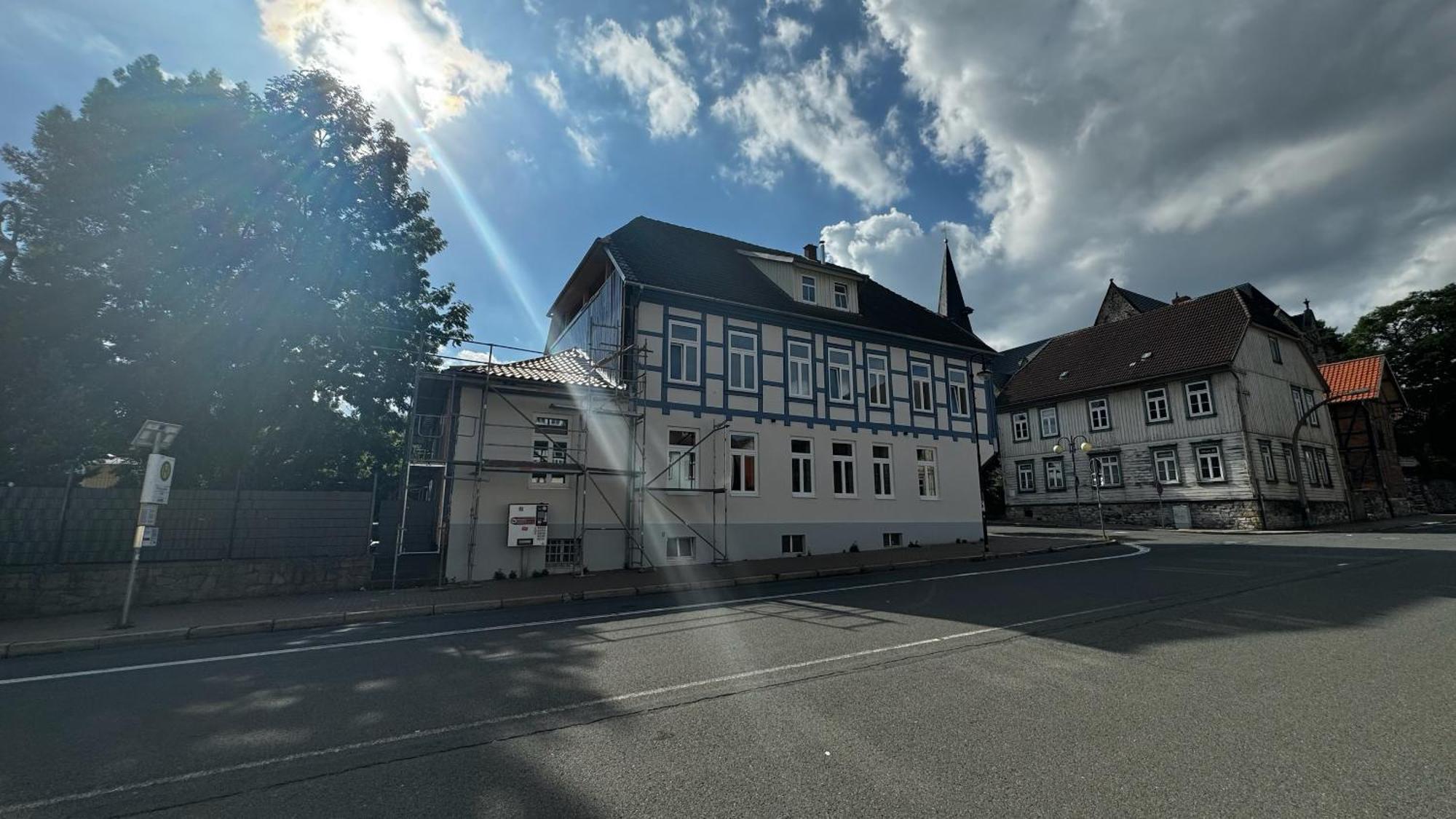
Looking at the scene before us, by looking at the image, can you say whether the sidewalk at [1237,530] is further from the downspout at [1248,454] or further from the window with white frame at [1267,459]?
the window with white frame at [1267,459]

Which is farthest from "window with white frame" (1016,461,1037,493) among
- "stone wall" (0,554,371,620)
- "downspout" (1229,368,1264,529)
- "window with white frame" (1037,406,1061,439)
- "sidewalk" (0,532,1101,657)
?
"stone wall" (0,554,371,620)

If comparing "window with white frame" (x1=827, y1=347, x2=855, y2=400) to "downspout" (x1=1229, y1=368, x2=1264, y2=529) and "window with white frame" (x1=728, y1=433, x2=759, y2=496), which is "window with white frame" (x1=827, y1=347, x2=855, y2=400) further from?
"downspout" (x1=1229, y1=368, x2=1264, y2=529)

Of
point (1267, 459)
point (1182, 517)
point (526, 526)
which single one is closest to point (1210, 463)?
point (1267, 459)

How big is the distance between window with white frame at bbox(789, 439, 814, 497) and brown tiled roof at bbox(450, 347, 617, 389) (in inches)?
234

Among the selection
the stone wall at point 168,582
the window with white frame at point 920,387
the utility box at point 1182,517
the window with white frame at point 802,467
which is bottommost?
the stone wall at point 168,582

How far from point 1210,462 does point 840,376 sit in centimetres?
2012

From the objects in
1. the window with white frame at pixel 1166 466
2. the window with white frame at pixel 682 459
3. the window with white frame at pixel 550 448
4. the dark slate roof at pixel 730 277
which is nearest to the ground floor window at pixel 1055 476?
the window with white frame at pixel 1166 466

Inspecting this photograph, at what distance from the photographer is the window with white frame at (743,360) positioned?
18.0m

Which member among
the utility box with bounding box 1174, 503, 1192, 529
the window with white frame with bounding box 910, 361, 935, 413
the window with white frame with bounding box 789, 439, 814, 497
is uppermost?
the window with white frame with bounding box 910, 361, 935, 413

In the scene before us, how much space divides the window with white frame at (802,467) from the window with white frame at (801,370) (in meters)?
1.51

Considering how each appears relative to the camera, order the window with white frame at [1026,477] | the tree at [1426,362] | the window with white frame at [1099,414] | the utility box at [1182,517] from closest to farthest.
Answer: the utility box at [1182,517]
the window with white frame at [1099,414]
the window with white frame at [1026,477]
the tree at [1426,362]

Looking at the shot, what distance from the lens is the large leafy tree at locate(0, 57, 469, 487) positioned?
15.0 m

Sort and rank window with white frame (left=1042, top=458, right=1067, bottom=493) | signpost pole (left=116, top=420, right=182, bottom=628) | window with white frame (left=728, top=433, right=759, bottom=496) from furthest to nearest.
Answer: window with white frame (left=1042, top=458, right=1067, bottom=493)
window with white frame (left=728, top=433, right=759, bottom=496)
signpost pole (left=116, top=420, right=182, bottom=628)

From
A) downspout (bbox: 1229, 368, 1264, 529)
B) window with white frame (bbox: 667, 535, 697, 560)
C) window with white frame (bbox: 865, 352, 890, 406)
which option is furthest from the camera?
downspout (bbox: 1229, 368, 1264, 529)
